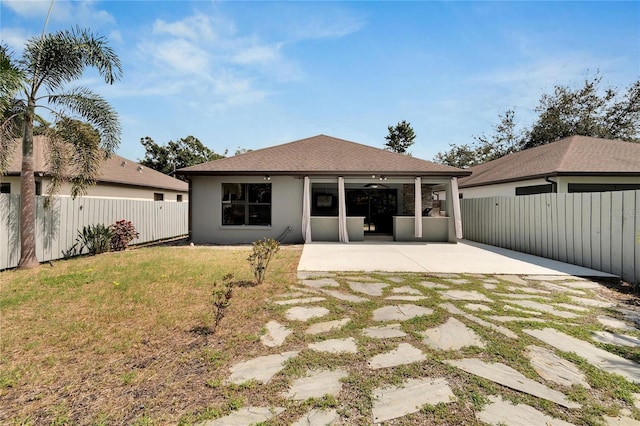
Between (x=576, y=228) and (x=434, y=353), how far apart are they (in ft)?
23.1

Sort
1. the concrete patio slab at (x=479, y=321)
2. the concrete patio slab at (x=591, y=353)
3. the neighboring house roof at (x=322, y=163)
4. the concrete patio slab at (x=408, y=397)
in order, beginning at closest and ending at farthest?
the concrete patio slab at (x=408, y=397) → the concrete patio slab at (x=591, y=353) → the concrete patio slab at (x=479, y=321) → the neighboring house roof at (x=322, y=163)

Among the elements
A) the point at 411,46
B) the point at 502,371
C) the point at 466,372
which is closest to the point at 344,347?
the point at 466,372

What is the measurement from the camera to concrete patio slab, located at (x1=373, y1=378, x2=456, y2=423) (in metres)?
2.04

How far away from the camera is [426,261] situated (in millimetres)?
7727

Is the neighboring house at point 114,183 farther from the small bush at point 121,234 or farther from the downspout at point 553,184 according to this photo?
the downspout at point 553,184

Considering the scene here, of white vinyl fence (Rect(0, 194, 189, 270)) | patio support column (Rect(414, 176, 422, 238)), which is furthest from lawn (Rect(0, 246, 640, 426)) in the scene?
patio support column (Rect(414, 176, 422, 238))

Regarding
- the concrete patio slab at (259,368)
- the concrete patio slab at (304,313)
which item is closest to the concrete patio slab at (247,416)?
the concrete patio slab at (259,368)

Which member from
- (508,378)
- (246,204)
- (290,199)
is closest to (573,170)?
(290,199)

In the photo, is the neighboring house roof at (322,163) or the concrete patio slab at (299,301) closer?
the concrete patio slab at (299,301)

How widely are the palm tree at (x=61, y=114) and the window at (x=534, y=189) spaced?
15.1 meters

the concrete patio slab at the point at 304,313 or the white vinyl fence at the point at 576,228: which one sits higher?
the white vinyl fence at the point at 576,228

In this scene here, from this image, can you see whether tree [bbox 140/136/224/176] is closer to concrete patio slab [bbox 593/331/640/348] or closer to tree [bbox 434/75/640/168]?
tree [bbox 434/75/640/168]

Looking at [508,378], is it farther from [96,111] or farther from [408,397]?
[96,111]

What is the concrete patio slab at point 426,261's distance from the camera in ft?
22.0
